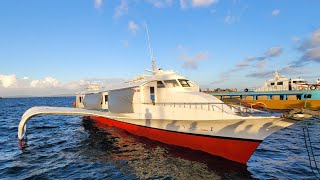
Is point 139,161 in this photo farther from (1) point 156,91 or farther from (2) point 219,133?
(1) point 156,91

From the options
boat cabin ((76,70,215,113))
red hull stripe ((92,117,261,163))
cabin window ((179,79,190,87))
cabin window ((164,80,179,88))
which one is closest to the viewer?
red hull stripe ((92,117,261,163))

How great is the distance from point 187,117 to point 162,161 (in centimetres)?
308

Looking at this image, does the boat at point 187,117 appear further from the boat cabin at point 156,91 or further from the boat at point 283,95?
the boat at point 283,95

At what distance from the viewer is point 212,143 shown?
13.9 meters

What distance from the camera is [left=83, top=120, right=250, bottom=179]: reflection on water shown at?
11.6 meters

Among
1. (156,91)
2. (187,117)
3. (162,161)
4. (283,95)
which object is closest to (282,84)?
(283,95)

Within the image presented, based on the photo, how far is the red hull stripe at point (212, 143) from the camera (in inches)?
503

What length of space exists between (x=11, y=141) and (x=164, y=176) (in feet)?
49.6

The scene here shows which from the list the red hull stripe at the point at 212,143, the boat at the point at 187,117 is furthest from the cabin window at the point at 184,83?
the red hull stripe at the point at 212,143

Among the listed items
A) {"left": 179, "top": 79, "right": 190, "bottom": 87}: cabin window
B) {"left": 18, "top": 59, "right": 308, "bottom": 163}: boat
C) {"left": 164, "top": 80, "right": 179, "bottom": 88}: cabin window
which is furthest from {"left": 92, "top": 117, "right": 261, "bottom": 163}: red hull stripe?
{"left": 179, "top": 79, "right": 190, "bottom": 87}: cabin window

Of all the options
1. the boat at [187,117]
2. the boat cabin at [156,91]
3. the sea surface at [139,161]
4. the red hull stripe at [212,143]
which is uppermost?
the boat cabin at [156,91]

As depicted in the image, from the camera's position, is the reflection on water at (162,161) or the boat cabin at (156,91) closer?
the reflection on water at (162,161)

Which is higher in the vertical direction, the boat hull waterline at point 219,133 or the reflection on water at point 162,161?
the boat hull waterline at point 219,133

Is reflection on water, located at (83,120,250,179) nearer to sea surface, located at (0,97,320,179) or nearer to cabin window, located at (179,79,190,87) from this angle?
sea surface, located at (0,97,320,179)
